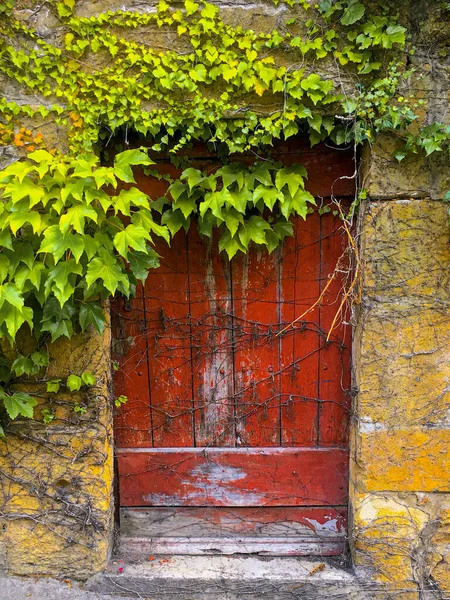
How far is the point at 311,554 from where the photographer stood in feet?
7.49

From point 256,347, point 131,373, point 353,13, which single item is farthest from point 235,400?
point 353,13

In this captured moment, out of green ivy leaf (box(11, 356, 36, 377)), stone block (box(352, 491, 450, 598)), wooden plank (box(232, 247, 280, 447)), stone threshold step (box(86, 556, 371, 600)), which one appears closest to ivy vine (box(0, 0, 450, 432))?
green ivy leaf (box(11, 356, 36, 377))

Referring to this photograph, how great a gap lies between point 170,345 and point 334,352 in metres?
0.80

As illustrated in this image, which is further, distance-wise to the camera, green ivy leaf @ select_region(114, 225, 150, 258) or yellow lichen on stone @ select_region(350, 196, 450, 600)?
yellow lichen on stone @ select_region(350, 196, 450, 600)

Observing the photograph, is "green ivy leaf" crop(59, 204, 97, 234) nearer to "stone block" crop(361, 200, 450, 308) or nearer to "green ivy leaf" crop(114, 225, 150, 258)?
"green ivy leaf" crop(114, 225, 150, 258)

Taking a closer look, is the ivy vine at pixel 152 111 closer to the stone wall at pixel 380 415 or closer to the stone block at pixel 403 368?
the stone wall at pixel 380 415

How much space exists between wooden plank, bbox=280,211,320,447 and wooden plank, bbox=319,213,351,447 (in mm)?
34

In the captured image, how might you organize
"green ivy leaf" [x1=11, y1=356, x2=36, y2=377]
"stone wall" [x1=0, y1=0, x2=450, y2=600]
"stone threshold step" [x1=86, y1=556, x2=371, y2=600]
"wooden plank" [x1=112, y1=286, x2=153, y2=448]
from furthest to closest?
"wooden plank" [x1=112, y1=286, x2=153, y2=448]
"stone threshold step" [x1=86, y1=556, x2=371, y2=600]
"green ivy leaf" [x1=11, y1=356, x2=36, y2=377]
"stone wall" [x1=0, y1=0, x2=450, y2=600]

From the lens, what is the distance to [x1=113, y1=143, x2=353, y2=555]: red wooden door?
2186mm

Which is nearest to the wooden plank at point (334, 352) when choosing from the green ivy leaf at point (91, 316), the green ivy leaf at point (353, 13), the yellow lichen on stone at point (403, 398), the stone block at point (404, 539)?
the yellow lichen on stone at point (403, 398)

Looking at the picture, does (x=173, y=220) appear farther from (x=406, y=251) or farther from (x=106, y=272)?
(x=406, y=251)

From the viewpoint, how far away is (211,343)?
7.35ft

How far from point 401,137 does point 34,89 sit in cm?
154

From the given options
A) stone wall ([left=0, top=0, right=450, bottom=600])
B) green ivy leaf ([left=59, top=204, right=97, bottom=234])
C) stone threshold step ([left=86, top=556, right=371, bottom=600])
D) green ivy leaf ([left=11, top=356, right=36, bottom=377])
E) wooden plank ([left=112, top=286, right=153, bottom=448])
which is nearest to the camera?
green ivy leaf ([left=59, top=204, right=97, bottom=234])
